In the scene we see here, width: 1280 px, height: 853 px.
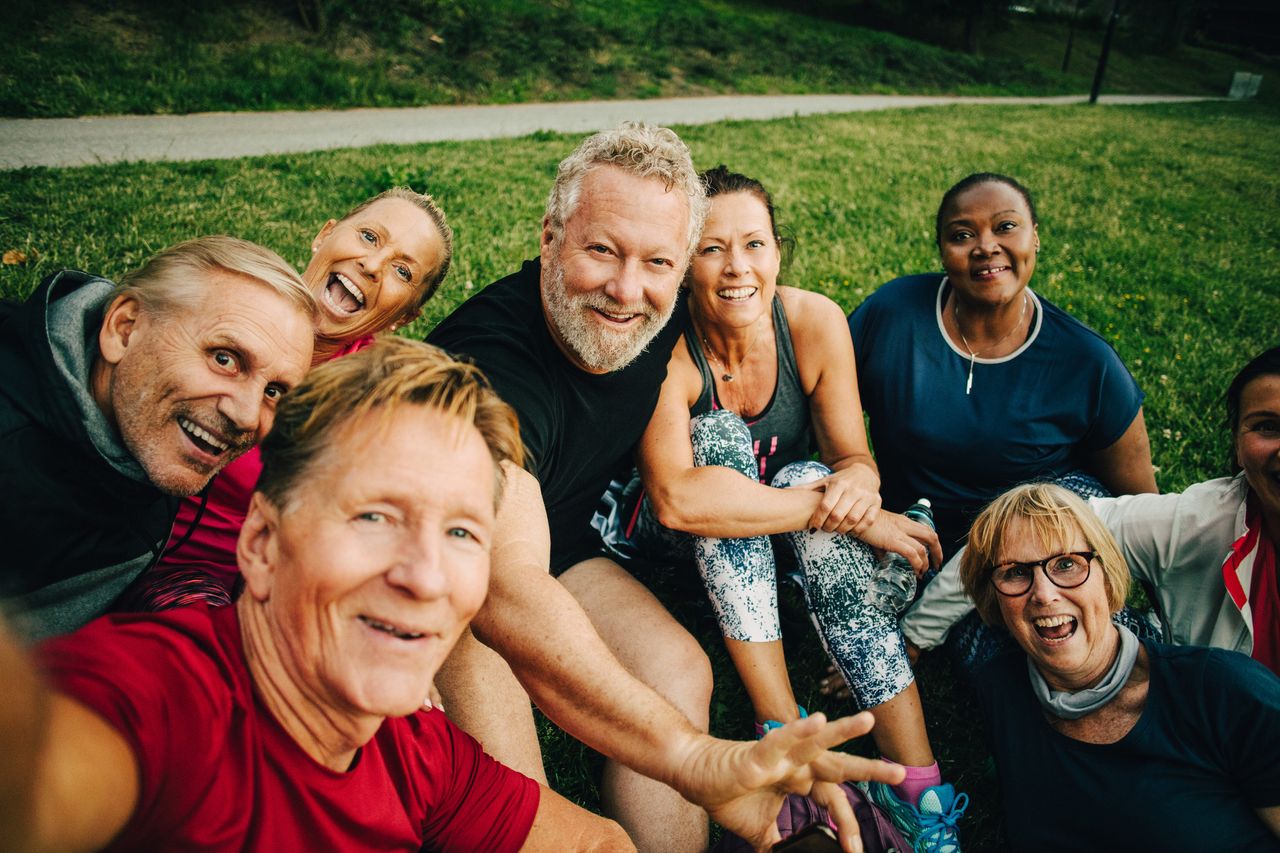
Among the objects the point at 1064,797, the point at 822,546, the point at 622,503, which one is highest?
the point at 822,546

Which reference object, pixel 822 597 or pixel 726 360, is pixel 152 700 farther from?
pixel 726 360

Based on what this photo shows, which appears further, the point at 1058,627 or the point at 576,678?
the point at 1058,627

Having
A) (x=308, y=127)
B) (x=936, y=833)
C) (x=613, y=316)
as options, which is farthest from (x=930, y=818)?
(x=308, y=127)

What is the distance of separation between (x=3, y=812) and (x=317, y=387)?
3.08ft

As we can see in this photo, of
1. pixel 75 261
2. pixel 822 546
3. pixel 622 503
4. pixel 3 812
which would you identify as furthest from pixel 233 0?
pixel 3 812

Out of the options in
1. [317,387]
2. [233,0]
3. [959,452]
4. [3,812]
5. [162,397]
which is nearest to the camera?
[3,812]

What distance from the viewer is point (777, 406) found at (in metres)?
3.44

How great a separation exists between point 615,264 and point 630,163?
36cm

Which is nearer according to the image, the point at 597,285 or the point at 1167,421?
the point at 597,285

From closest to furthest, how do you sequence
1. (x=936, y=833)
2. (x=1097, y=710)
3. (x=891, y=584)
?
1. (x=1097, y=710)
2. (x=936, y=833)
3. (x=891, y=584)

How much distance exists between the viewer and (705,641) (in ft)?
11.4

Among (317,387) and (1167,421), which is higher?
(317,387)

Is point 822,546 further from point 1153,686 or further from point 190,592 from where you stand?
point 190,592

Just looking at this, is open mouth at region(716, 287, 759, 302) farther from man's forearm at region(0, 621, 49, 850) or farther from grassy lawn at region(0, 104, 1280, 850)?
man's forearm at region(0, 621, 49, 850)
